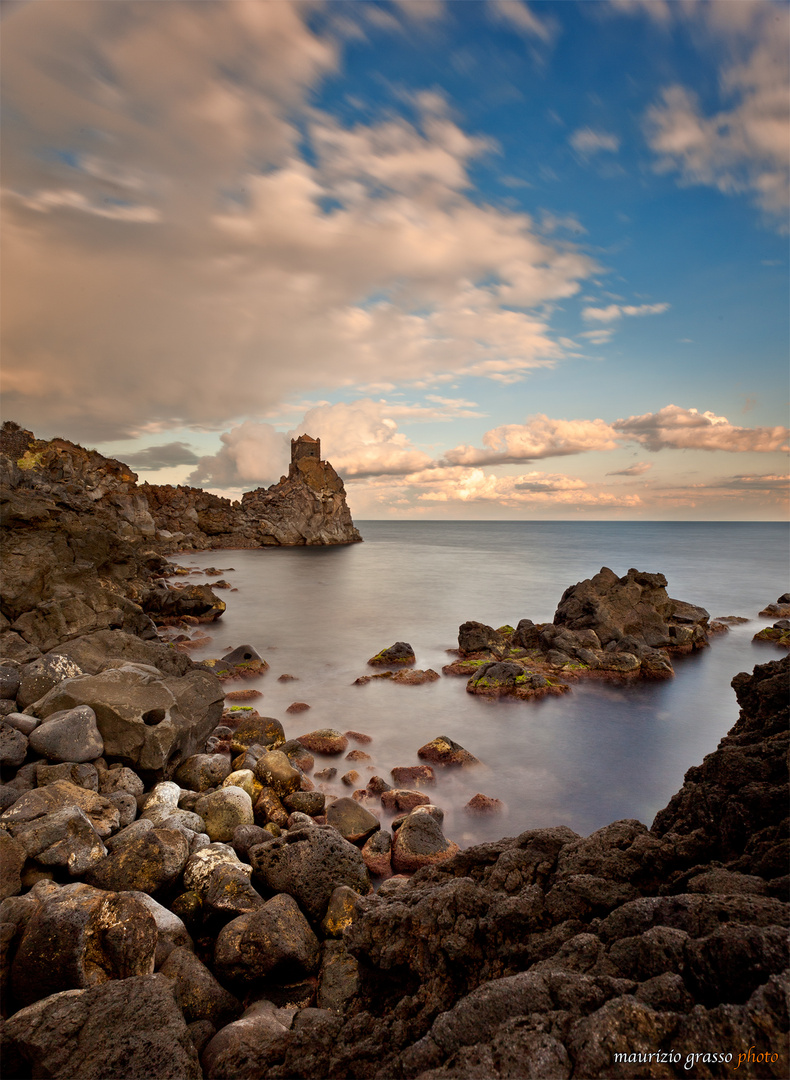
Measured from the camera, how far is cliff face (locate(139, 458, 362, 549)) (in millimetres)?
97312

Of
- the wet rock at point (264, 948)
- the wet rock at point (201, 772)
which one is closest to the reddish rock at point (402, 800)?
the wet rock at point (201, 772)

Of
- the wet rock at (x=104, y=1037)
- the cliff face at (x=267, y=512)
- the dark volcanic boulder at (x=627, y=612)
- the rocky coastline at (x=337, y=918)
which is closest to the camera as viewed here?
the rocky coastline at (x=337, y=918)

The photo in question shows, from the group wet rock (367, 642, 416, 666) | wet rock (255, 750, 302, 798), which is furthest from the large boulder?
wet rock (367, 642, 416, 666)

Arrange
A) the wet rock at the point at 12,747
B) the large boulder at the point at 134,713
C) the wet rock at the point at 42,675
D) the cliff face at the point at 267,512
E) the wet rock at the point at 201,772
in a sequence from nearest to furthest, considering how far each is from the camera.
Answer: the wet rock at the point at 12,747
the large boulder at the point at 134,713
the wet rock at the point at 42,675
the wet rock at the point at 201,772
the cliff face at the point at 267,512

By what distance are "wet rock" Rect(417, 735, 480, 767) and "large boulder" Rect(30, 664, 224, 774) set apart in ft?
18.9

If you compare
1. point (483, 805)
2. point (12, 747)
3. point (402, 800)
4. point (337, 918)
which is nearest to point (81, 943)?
point (337, 918)

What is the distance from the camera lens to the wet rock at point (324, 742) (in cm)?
1277

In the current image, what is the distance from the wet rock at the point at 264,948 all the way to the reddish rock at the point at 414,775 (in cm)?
632

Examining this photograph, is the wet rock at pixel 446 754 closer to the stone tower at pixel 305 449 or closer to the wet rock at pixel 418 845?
the wet rock at pixel 418 845

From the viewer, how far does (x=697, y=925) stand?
2908 mm

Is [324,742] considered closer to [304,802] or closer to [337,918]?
[304,802]

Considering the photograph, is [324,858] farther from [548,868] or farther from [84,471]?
[84,471]

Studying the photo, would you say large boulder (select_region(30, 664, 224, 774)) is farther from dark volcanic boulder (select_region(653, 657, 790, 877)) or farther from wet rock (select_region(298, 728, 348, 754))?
dark volcanic boulder (select_region(653, 657, 790, 877))

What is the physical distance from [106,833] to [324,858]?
2.60 metres
